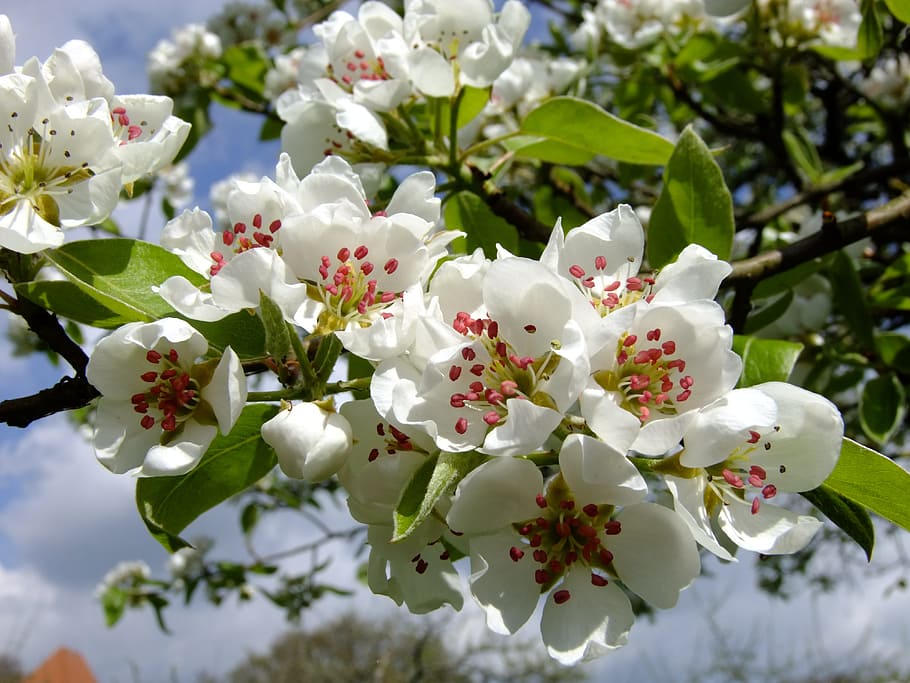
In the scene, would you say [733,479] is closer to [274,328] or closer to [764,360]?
[764,360]

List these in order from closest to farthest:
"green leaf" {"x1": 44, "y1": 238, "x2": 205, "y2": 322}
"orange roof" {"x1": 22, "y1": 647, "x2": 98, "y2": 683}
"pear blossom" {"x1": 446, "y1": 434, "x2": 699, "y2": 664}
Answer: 1. "pear blossom" {"x1": 446, "y1": 434, "x2": 699, "y2": 664}
2. "green leaf" {"x1": 44, "y1": 238, "x2": 205, "y2": 322}
3. "orange roof" {"x1": 22, "y1": 647, "x2": 98, "y2": 683}

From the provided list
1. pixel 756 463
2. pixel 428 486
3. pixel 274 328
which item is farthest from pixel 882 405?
pixel 274 328

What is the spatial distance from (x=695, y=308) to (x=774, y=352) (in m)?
0.45

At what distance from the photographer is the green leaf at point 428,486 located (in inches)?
36.5

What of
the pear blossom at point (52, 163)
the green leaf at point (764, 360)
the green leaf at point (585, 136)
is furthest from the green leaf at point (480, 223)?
the pear blossom at point (52, 163)

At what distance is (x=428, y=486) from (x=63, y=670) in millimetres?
9541

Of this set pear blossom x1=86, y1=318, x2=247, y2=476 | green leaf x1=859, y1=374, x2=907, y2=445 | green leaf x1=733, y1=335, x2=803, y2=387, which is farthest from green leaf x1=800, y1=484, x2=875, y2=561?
green leaf x1=859, y1=374, x2=907, y2=445

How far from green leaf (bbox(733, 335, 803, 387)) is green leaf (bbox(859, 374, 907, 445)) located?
2.72ft

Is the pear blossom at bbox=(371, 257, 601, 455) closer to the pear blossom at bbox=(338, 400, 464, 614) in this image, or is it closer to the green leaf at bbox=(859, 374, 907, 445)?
the pear blossom at bbox=(338, 400, 464, 614)

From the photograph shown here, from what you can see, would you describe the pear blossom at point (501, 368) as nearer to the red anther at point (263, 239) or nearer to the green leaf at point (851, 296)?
the red anther at point (263, 239)

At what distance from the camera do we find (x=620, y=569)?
112 centimetres

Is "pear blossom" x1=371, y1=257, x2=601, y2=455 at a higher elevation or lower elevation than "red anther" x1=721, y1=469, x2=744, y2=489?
higher

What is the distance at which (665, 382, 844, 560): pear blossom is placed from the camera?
981 millimetres

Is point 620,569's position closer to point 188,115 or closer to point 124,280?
point 124,280
